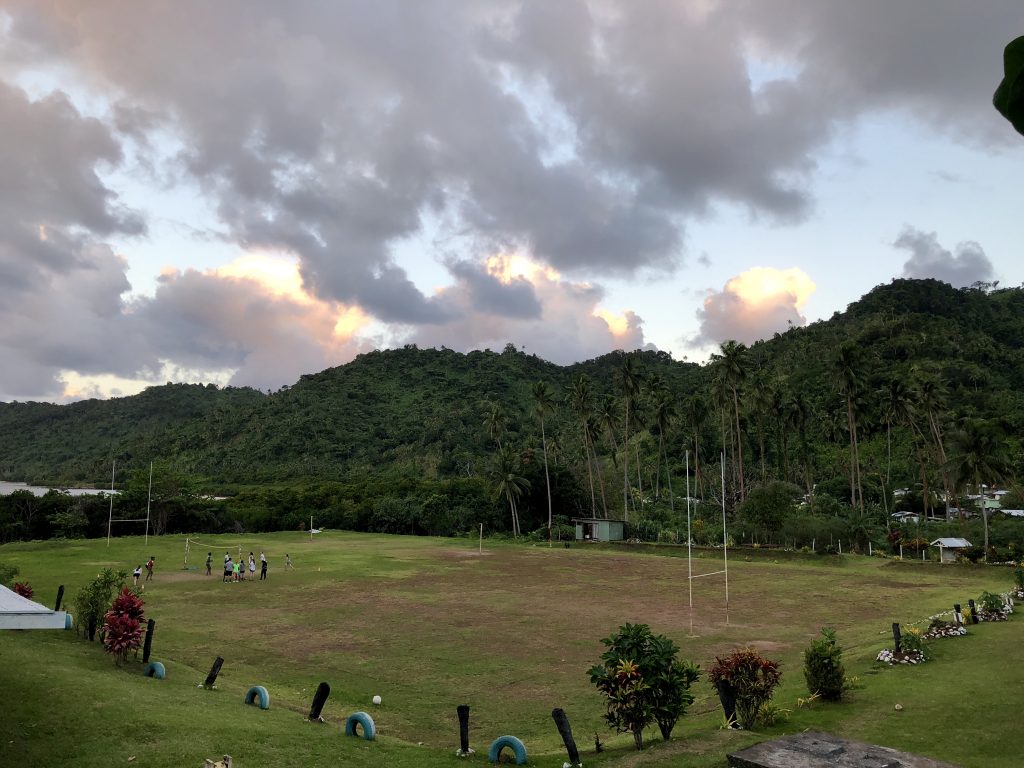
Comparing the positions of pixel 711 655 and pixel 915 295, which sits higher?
pixel 915 295

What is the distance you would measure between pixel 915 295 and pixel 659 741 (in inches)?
5750

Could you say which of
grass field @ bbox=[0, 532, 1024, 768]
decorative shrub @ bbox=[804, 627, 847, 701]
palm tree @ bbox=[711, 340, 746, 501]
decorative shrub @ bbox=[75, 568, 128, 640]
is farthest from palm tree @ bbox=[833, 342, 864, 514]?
decorative shrub @ bbox=[75, 568, 128, 640]

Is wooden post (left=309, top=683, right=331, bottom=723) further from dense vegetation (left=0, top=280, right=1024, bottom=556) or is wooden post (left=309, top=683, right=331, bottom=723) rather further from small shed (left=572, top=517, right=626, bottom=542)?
small shed (left=572, top=517, right=626, bottom=542)

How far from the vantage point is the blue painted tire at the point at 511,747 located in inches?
472

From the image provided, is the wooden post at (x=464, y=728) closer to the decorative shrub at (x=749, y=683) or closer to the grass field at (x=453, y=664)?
the grass field at (x=453, y=664)

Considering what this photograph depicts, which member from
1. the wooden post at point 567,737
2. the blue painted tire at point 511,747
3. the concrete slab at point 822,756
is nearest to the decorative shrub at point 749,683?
the wooden post at point 567,737

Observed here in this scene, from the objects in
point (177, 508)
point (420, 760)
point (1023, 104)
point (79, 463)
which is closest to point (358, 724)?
point (420, 760)

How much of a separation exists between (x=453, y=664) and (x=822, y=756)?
1408 centimetres

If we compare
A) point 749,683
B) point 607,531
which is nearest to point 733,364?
point 607,531

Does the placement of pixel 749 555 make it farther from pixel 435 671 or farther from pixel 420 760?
pixel 420 760

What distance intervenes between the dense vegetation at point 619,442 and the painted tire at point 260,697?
25781mm

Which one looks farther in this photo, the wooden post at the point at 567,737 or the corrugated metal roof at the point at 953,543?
the corrugated metal roof at the point at 953,543

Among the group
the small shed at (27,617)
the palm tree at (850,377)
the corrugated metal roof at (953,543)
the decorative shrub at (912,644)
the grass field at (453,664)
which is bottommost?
the grass field at (453,664)

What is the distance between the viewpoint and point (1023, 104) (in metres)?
2.20
